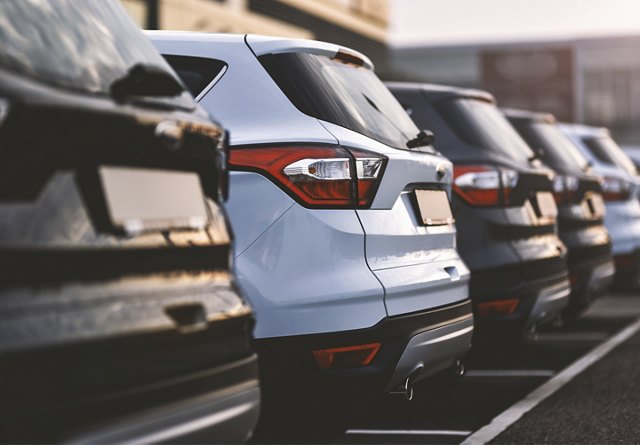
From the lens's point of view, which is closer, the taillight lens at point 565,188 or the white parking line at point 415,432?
the white parking line at point 415,432

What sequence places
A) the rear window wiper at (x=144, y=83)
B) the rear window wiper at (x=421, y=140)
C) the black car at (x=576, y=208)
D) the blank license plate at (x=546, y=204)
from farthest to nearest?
the black car at (x=576, y=208) < the blank license plate at (x=546, y=204) < the rear window wiper at (x=421, y=140) < the rear window wiper at (x=144, y=83)

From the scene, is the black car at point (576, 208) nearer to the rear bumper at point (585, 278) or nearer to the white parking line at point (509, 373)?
the rear bumper at point (585, 278)

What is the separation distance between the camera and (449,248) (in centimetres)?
584

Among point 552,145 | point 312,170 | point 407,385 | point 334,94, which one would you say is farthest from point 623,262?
point 312,170

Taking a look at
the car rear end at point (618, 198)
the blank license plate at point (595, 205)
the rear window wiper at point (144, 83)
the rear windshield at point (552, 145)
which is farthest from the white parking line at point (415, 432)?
the car rear end at point (618, 198)

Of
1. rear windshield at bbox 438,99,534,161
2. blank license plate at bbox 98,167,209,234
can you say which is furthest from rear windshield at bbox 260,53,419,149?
rear windshield at bbox 438,99,534,161

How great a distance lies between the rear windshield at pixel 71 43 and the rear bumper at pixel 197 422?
816mm

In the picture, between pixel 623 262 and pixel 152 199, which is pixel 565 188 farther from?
pixel 152 199

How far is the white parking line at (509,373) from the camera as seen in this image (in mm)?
8078

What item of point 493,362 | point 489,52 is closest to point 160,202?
point 493,362

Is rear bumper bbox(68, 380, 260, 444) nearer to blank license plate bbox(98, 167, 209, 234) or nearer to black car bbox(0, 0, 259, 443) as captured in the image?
black car bbox(0, 0, 259, 443)

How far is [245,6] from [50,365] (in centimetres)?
3284

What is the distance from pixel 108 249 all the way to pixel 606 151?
35.6 feet

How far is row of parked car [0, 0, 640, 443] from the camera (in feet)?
9.18
